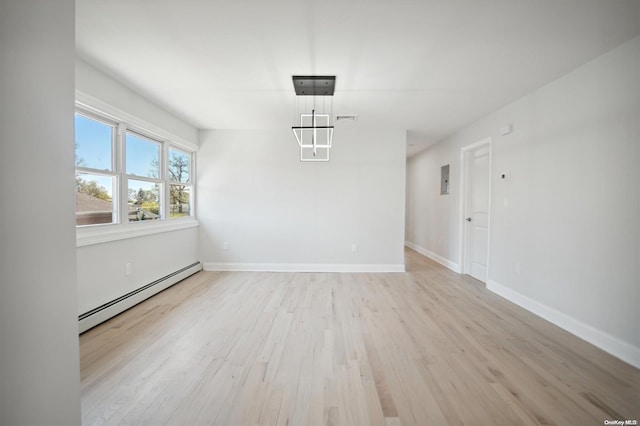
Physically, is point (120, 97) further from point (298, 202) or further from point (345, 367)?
point (345, 367)

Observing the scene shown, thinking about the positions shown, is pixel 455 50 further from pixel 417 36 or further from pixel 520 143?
pixel 520 143

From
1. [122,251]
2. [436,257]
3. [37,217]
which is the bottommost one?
[436,257]

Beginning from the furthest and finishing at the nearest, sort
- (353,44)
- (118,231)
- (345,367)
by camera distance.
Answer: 1. (118,231)
2. (353,44)
3. (345,367)

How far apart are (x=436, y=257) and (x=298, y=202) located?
10.4 feet

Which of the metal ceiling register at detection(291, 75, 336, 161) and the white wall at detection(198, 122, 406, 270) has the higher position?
the metal ceiling register at detection(291, 75, 336, 161)

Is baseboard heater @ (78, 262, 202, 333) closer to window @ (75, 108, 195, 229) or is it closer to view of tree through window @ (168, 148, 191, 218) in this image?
window @ (75, 108, 195, 229)

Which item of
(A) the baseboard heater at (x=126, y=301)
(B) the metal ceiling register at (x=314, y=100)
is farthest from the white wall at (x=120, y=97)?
(A) the baseboard heater at (x=126, y=301)

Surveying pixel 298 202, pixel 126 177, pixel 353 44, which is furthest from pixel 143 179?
pixel 353 44

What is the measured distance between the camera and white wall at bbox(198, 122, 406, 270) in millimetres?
4754

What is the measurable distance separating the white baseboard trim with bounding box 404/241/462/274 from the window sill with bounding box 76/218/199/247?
4690mm

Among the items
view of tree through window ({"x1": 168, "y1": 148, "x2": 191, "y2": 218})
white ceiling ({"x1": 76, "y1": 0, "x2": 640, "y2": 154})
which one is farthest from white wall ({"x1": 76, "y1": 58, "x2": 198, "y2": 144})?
view of tree through window ({"x1": 168, "y1": 148, "x2": 191, "y2": 218})

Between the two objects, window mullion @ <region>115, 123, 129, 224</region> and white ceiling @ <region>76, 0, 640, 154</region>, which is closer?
white ceiling @ <region>76, 0, 640, 154</region>

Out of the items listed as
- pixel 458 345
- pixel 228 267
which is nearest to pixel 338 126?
pixel 228 267

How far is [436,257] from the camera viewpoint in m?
5.67
